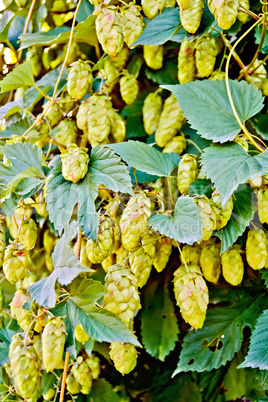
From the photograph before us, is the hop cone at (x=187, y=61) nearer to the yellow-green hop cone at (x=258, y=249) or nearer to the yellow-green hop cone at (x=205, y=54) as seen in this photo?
the yellow-green hop cone at (x=205, y=54)

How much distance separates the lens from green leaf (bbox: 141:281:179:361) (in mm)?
791

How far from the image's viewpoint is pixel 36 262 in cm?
97

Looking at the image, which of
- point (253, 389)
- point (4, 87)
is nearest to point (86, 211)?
point (4, 87)

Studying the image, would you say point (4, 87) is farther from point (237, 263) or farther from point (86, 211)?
point (237, 263)

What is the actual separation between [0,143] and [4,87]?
12cm

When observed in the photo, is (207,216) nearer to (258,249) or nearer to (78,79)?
(258,249)

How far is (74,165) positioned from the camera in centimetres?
61

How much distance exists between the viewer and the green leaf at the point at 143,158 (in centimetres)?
64

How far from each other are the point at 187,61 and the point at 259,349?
20.5 inches

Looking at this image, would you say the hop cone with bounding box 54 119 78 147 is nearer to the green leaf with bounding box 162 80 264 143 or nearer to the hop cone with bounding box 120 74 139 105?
the hop cone with bounding box 120 74 139 105

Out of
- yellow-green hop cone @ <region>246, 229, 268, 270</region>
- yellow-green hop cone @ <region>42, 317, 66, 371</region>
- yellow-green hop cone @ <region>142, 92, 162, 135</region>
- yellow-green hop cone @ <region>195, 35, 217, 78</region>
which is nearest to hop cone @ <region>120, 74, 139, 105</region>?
yellow-green hop cone @ <region>142, 92, 162, 135</region>

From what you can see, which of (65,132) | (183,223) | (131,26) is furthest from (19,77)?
(183,223)

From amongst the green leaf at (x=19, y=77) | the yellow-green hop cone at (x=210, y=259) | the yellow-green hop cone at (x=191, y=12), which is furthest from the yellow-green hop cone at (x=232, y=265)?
the green leaf at (x=19, y=77)

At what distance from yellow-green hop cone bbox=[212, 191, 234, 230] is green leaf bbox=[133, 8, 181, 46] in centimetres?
31
